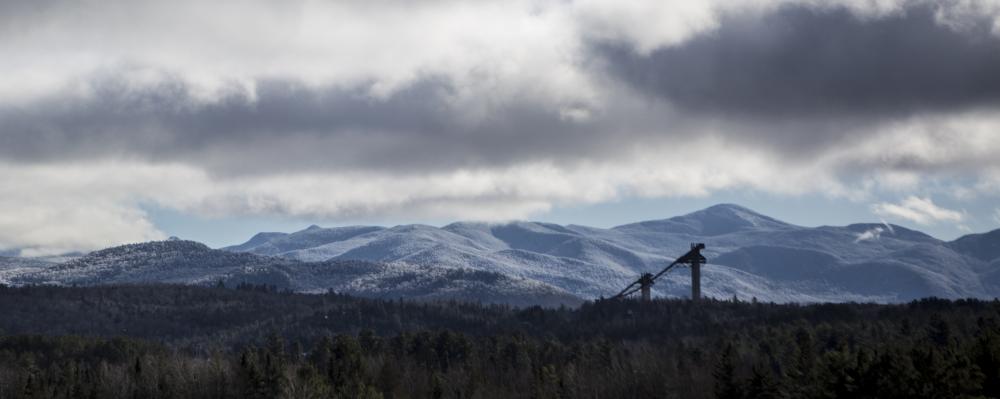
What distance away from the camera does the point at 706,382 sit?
6801 inches

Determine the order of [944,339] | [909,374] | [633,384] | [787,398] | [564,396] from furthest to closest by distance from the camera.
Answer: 1. [944,339]
2. [633,384]
3. [564,396]
4. [787,398]
5. [909,374]

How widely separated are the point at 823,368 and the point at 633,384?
2712 inches

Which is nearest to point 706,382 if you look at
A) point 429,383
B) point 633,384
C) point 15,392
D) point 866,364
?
point 633,384

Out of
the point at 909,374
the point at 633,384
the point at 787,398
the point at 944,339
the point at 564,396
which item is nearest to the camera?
the point at 909,374

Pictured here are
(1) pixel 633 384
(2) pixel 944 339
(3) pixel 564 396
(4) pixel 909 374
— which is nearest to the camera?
(4) pixel 909 374

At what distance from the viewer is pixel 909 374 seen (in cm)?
10119

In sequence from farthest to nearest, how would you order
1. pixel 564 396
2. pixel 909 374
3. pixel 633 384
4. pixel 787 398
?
pixel 633 384
pixel 564 396
pixel 787 398
pixel 909 374

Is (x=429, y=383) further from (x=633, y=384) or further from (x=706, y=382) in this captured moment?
(x=706, y=382)

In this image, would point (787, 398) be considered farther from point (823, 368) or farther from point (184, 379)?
point (184, 379)

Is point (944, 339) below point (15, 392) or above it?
above

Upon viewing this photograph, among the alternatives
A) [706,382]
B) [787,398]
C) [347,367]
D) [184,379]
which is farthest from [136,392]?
[787,398]

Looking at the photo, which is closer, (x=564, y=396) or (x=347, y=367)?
(x=564, y=396)

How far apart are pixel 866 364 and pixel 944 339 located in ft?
330

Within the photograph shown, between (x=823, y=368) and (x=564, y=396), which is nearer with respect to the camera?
(x=823, y=368)
